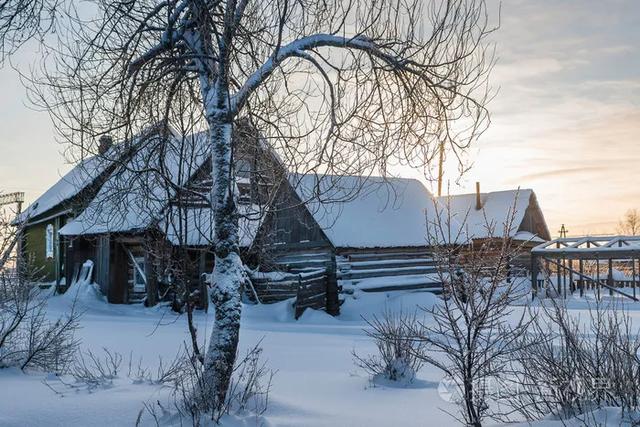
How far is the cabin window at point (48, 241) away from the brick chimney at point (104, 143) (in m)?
22.6

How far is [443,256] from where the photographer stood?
220 inches

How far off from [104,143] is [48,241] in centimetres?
2316

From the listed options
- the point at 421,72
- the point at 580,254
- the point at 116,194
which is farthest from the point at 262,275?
the point at 421,72

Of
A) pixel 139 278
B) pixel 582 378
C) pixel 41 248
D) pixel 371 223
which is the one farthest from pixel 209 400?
pixel 41 248

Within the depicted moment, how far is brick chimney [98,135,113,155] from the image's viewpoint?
7.28 metres

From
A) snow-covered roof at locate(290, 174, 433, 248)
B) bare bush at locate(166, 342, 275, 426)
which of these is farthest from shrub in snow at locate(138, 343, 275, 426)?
snow-covered roof at locate(290, 174, 433, 248)

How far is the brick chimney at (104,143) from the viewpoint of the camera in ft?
23.9

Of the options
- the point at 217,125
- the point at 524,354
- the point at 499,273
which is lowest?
the point at 524,354

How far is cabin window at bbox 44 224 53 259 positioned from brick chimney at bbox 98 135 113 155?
889 inches

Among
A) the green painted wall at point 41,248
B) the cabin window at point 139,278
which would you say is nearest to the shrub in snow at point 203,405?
the cabin window at point 139,278

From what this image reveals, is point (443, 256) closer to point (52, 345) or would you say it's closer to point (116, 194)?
point (116, 194)

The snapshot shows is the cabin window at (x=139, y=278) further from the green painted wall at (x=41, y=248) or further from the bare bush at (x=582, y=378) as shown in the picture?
the bare bush at (x=582, y=378)

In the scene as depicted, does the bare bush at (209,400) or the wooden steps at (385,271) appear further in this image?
the wooden steps at (385,271)

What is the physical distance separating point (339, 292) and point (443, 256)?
14237mm
